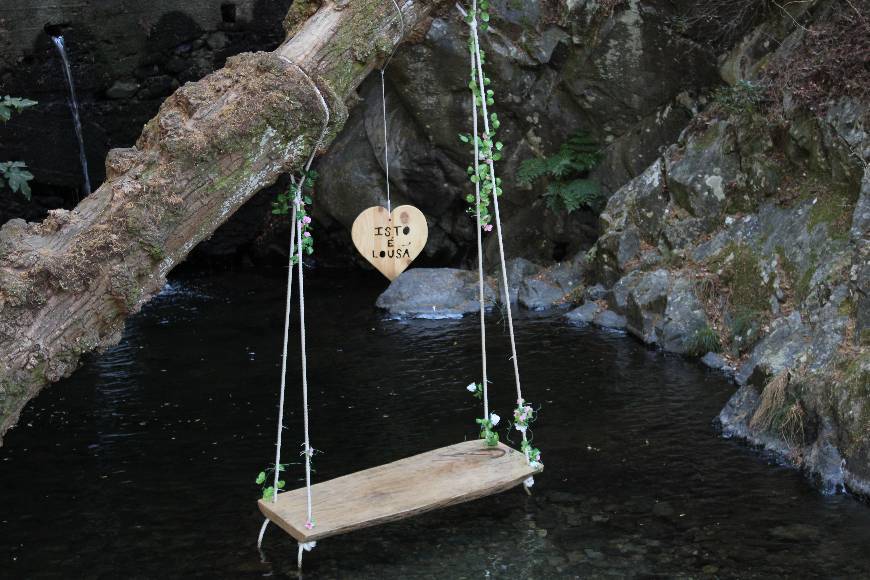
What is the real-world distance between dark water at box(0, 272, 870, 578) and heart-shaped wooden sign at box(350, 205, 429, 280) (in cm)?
125

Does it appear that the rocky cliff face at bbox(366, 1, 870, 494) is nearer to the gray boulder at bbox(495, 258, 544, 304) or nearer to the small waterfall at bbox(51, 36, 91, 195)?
the gray boulder at bbox(495, 258, 544, 304)

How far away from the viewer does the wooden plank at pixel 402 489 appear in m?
5.13

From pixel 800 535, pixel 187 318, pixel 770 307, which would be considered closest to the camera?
pixel 800 535

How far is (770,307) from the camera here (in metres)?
8.60

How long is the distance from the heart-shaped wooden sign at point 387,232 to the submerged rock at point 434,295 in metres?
3.15

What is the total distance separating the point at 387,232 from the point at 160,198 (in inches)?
141

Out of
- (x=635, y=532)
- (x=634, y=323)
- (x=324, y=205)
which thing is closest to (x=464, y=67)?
(x=324, y=205)

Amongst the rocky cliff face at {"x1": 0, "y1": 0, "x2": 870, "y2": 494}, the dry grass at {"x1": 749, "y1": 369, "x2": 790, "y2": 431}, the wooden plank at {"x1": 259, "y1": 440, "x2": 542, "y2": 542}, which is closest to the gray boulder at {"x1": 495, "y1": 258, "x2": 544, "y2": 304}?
the rocky cliff face at {"x1": 0, "y1": 0, "x2": 870, "y2": 494}

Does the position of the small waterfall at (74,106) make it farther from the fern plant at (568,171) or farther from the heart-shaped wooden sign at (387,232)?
the heart-shaped wooden sign at (387,232)

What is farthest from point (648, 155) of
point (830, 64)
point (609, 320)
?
point (830, 64)

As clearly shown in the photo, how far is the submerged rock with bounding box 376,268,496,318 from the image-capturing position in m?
10.8

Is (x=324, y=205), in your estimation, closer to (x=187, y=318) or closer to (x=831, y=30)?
(x=187, y=318)

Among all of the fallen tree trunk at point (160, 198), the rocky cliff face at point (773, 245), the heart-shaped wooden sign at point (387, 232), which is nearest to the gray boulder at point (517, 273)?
the rocky cliff face at point (773, 245)

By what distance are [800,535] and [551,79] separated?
23.8 feet
